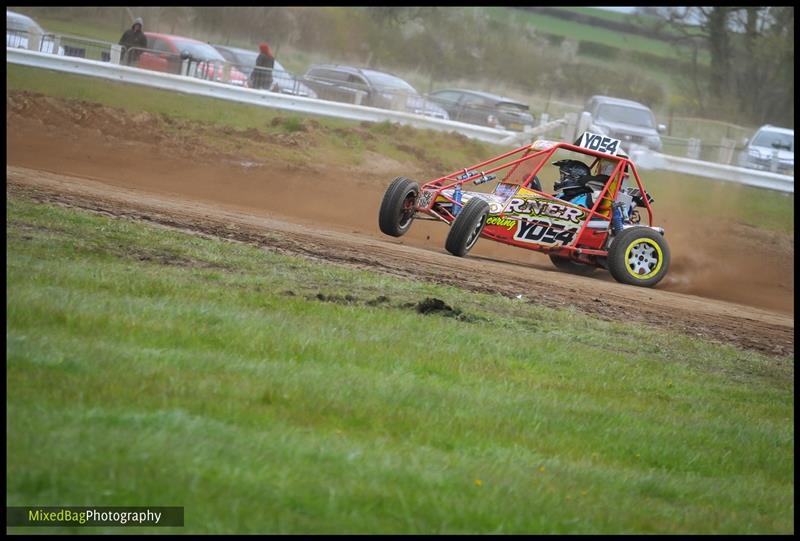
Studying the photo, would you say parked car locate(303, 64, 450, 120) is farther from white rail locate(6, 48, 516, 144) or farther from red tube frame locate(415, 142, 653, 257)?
red tube frame locate(415, 142, 653, 257)

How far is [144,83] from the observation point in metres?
21.6

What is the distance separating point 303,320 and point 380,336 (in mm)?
530

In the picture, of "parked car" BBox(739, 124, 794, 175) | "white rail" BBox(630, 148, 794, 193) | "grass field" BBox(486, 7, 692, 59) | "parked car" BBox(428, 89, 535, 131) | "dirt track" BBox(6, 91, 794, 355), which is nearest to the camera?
"dirt track" BBox(6, 91, 794, 355)

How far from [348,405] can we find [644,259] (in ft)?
26.6

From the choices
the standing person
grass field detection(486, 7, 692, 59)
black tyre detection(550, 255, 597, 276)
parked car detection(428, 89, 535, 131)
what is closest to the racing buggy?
black tyre detection(550, 255, 597, 276)

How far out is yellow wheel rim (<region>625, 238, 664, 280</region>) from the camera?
1344cm

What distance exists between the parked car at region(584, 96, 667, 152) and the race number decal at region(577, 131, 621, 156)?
10785 millimetres

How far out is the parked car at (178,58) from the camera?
2248 centimetres

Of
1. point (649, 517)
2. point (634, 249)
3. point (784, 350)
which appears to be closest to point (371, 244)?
point (634, 249)

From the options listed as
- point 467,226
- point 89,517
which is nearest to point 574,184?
point 467,226

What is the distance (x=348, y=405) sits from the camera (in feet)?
19.9

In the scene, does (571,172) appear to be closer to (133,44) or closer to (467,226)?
(467,226)

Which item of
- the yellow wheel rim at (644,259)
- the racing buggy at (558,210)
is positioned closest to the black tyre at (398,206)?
the racing buggy at (558,210)

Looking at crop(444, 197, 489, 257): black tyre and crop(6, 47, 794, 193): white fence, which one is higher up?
crop(6, 47, 794, 193): white fence
